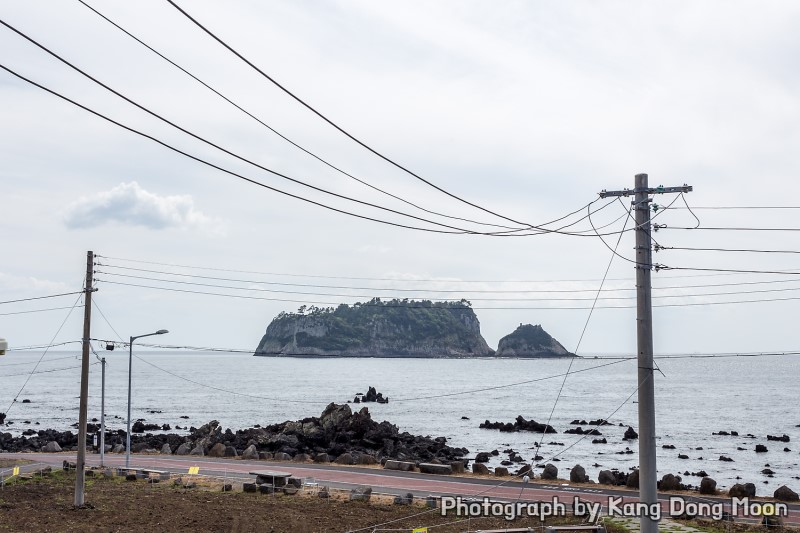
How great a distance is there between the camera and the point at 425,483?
37094mm

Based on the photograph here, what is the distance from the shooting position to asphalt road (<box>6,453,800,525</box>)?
31562 millimetres

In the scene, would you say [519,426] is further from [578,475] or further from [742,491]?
[742,491]

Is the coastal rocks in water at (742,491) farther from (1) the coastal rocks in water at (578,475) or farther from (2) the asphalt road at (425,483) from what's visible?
(1) the coastal rocks in water at (578,475)

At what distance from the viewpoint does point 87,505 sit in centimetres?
2912

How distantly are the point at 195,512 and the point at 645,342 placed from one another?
1975 cm

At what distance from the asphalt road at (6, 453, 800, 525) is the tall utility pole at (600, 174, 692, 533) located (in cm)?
1317

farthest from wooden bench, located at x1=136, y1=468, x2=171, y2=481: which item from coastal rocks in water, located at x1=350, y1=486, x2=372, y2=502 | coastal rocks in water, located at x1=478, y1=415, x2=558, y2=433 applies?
coastal rocks in water, located at x1=478, y1=415, x2=558, y2=433

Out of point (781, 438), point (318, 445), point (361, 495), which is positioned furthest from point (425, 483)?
point (781, 438)

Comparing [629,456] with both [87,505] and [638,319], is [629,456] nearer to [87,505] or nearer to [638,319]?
[87,505]

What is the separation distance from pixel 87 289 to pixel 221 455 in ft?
84.2

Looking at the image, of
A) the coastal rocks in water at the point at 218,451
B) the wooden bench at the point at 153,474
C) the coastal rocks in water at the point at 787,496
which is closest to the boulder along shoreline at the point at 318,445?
the coastal rocks in water at the point at 218,451

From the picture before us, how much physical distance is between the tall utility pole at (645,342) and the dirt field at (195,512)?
415 inches

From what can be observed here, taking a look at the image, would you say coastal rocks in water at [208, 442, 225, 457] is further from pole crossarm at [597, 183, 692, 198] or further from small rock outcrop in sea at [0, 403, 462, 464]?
pole crossarm at [597, 183, 692, 198]

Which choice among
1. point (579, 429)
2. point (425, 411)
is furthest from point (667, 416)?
point (425, 411)
